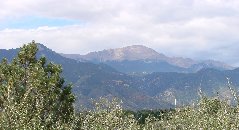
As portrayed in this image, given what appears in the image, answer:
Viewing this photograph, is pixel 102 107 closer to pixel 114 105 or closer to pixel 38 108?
pixel 114 105

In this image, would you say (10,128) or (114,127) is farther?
(114,127)

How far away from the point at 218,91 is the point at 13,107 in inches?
582

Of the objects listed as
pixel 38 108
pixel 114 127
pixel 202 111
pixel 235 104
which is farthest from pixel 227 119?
pixel 38 108

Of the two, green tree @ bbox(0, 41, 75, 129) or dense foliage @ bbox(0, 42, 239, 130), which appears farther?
green tree @ bbox(0, 41, 75, 129)

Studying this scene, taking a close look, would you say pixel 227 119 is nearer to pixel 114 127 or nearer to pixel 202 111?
pixel 202 111

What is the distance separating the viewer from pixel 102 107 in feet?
123

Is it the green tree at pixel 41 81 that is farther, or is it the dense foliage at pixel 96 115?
the green tree at pixel 41 81

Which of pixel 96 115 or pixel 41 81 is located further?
pixel 41 81

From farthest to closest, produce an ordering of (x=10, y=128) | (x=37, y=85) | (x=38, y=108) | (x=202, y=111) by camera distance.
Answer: (x=37, y=85) → (x=202, y=111) → (x=38, y=108) → (x=10, y=128)

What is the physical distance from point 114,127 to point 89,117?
12.5ft

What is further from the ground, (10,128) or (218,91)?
(218,91)

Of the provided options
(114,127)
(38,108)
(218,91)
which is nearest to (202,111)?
(218,91)

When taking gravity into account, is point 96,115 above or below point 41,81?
below

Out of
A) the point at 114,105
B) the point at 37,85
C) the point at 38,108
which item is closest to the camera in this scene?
the point at 38,108
